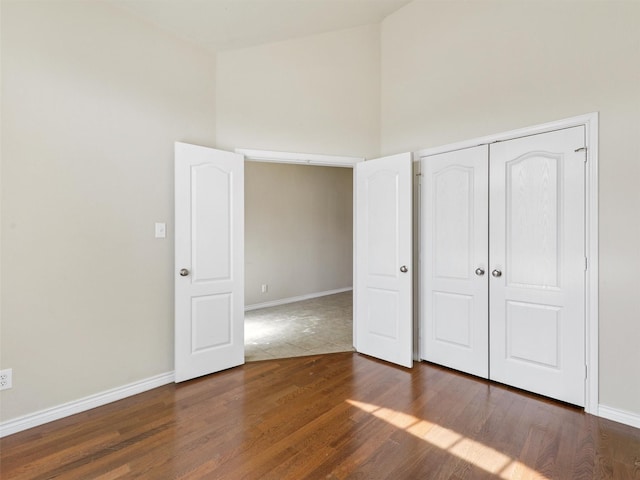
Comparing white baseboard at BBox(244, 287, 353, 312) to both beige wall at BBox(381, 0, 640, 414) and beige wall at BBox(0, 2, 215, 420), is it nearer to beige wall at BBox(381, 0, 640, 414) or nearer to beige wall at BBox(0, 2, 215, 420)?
beige wall at BBox(0, 2, 215, 420)

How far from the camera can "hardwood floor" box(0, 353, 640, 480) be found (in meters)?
1.81

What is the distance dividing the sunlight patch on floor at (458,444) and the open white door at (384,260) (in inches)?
36.7

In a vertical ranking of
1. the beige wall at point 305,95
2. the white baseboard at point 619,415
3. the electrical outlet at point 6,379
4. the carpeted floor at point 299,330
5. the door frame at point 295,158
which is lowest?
the carpeted floor at point 299,330

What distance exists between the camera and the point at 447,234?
319 centimetres

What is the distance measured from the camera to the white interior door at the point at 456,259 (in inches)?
117

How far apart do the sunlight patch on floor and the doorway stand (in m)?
1.80

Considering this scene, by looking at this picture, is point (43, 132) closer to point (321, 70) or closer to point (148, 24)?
point (148, 24)

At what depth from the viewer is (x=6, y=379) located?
2.15 meters

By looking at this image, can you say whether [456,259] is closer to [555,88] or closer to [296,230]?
[555,88]

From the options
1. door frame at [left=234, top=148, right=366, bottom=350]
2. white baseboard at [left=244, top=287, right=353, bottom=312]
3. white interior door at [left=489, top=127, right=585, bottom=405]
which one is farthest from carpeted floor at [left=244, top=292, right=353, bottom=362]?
white interior door at [left=489, top=127, right=585, bottom=405]

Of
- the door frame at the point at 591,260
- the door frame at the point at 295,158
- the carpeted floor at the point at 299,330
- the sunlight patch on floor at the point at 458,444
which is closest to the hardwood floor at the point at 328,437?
the sunlight patch on floor at the point at 458,444

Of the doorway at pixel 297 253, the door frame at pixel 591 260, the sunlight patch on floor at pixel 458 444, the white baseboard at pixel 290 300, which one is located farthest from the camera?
the white baseboard at pixel 290 300

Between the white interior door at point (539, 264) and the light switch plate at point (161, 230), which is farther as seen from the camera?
the light switch plate at point (161, 230)

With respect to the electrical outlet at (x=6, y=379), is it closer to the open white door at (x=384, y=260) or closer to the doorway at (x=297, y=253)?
the doorway at (x=297, y=253)
